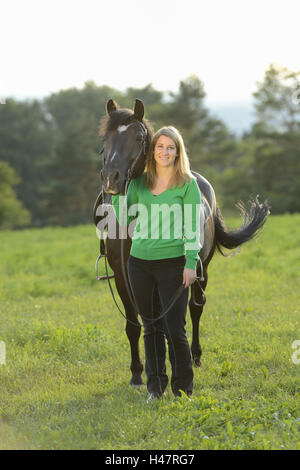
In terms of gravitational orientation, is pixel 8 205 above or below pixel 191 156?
below

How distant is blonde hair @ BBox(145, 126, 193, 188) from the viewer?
3924 millimetres

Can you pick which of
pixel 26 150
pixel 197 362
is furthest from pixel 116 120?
pixel 26 150

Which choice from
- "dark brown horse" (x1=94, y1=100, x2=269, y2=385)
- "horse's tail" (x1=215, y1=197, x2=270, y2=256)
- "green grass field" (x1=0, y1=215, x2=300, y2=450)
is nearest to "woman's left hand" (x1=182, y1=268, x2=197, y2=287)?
"dark brown horse" (x1=94, y1=100, x2=269, y2=385)

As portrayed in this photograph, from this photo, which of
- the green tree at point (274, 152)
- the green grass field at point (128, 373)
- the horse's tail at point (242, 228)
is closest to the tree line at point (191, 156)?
the green tree at point (274, 152)

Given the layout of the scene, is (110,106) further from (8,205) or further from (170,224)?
(8,205)

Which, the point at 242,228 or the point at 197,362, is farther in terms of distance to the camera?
the point at 242,228

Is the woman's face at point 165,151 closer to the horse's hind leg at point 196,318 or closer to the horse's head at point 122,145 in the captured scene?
the horse's head at point 122,145

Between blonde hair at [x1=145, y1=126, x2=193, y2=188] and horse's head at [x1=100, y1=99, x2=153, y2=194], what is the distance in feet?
0.49

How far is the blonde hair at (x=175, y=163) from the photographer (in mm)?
3924

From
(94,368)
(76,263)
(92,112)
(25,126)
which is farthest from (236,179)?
(94,368)

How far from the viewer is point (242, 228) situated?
6027 mm

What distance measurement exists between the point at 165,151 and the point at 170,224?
547 mm

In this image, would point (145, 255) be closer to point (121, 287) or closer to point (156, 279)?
point (156, 279)
